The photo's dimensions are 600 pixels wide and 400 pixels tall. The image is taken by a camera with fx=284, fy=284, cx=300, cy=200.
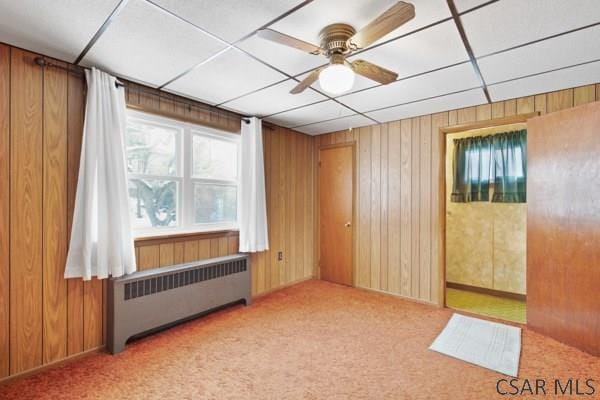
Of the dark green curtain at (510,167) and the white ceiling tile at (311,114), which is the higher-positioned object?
the white ceiling tile at (311,114)

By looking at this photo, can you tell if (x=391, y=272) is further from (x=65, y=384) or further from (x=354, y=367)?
(x=65, y=384)

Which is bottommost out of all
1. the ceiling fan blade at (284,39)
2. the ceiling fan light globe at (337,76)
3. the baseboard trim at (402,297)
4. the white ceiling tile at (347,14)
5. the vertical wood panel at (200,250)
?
the baseboard trim at (402,297)

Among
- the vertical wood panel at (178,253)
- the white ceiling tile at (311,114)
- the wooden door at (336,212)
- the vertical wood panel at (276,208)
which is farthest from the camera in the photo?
the wooden door at (336,212)

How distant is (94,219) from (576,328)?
4.07m

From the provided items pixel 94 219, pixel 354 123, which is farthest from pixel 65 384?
pixel 354 123

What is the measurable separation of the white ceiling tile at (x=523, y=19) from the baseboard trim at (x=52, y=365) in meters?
3.58

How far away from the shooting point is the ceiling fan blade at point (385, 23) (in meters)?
1.32

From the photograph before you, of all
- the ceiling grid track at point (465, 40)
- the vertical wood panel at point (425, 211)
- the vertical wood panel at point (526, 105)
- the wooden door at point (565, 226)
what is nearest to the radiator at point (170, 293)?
the vertical wood panel at point (425, 211)

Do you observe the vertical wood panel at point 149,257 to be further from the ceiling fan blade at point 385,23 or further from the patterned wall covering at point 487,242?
the patterned wall covering at point 487,242

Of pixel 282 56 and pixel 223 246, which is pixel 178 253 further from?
pixel 282 56

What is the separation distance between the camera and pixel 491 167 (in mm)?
3803

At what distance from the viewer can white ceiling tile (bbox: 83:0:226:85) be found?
5.41 ft

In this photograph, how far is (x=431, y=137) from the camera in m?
3.43

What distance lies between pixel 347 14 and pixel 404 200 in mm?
2555
